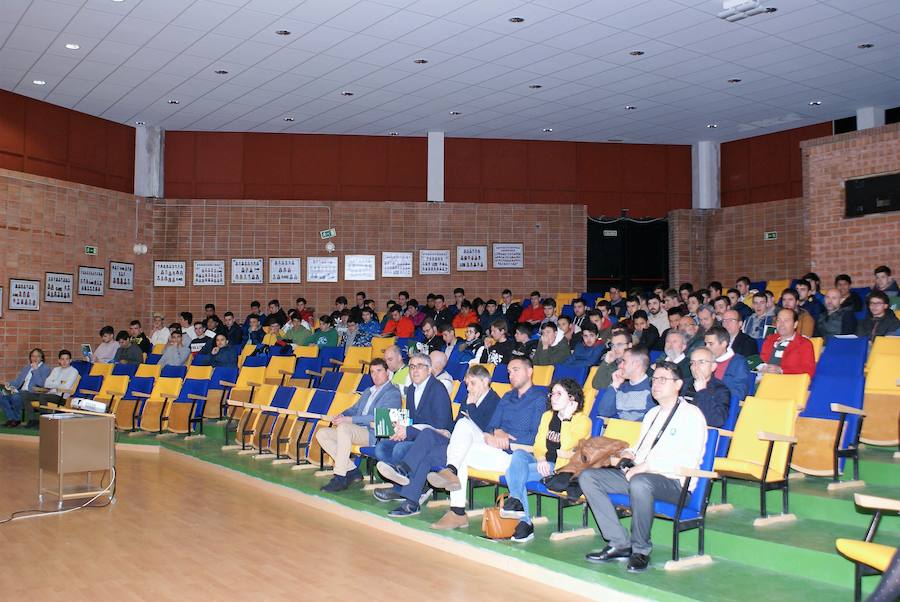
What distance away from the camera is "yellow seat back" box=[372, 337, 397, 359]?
420 inches

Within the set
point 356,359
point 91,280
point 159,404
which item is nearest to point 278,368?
point 356,359

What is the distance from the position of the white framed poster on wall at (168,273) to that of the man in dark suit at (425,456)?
29.0ft

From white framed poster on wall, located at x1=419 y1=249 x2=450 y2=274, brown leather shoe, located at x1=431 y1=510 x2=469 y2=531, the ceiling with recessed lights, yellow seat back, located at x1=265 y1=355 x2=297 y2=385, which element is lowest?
brown leather shoe, located at x1=431 y1=510 x2=469 y2=531

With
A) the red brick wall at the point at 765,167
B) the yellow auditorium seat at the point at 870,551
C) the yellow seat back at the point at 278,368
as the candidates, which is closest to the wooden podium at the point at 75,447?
the yellow seat back at the point at 278,368

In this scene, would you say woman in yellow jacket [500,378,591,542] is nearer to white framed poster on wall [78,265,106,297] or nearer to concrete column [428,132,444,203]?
concrete column [428,132,444,203]

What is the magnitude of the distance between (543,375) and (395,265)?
712 centimetres

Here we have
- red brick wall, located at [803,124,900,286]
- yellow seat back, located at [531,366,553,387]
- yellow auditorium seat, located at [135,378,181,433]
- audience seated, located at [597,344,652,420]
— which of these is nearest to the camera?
audience seated, located at [597,344,652,420]

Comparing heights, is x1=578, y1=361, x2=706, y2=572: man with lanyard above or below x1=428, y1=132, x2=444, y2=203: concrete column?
below

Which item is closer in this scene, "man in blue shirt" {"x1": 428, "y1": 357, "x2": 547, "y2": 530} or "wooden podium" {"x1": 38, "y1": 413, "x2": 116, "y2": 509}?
"man in blue shirt" {"x1": 428, "y1": 357, "x2": 547, "y2": 530}

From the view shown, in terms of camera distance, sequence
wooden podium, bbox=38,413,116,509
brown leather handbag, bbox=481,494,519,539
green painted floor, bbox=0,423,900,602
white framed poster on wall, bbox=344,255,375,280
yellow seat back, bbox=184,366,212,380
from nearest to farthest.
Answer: green painted floor, bbox=0,423,900,602 < brown leather handbag, bbox=481,494,519,539 < wooden podium, bbox=38,413,116,509 < yellow seat back, bbox=184,366,212,380 < white framed poster on wall, bbox=344,255,375,280

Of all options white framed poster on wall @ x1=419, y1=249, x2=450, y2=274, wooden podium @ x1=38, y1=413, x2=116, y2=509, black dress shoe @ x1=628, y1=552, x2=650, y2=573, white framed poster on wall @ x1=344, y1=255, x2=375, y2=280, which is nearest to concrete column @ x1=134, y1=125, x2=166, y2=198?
white framed poster on wall @ x1=344, y1=255, x2=375, y2=280

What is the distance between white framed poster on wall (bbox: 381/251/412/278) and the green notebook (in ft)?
27.0

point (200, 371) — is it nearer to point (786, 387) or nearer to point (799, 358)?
point (799, 358)

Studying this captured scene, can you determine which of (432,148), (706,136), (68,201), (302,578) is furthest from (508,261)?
(302,578)
